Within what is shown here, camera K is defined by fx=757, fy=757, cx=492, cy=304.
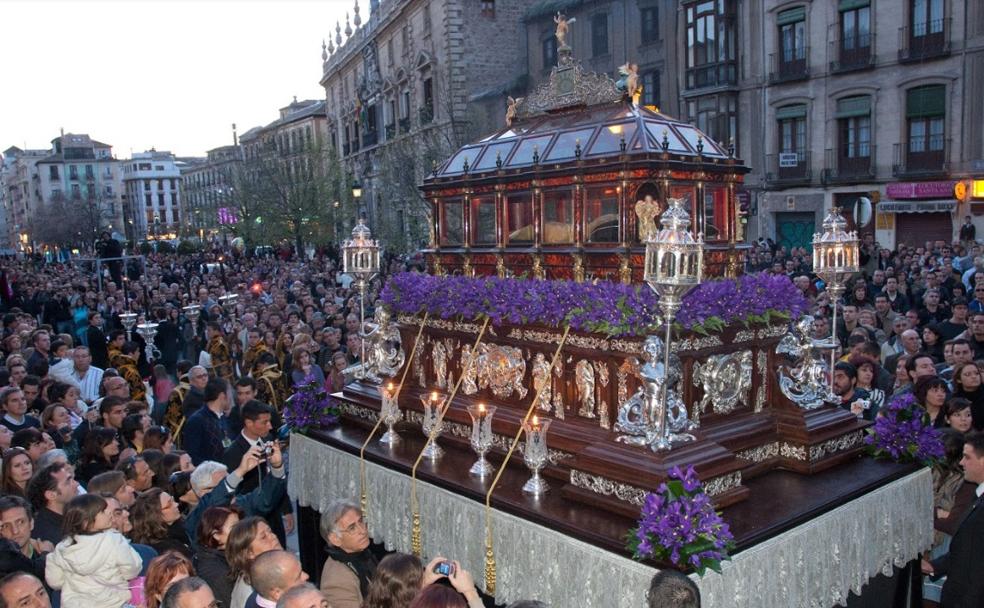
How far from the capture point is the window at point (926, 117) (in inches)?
953

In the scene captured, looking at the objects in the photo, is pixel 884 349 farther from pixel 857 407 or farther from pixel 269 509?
pixel 269 509

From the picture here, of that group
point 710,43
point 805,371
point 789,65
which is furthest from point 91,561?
point 710,43

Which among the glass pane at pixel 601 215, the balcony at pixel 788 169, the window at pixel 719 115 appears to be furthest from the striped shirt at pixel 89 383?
the balcony at pixel 788 169

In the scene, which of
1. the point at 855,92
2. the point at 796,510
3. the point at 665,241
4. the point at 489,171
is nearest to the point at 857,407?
the point at 796,510

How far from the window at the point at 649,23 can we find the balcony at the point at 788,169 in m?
7.12

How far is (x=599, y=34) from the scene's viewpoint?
3231 centimetres

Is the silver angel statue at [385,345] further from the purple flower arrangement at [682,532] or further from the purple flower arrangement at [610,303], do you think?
the purple flower arrangement at [682,532]

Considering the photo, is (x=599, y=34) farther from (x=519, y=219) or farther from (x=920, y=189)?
(x=519, y=219)

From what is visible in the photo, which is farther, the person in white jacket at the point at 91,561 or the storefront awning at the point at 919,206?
the storefront awning at the point at 919,206

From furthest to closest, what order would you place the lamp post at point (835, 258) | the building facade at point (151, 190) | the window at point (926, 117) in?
the building facade at point (151, 190), the window at point (926, 117), the lamp post at point (835, 258)

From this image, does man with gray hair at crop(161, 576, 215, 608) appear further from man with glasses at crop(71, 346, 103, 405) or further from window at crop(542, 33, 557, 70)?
window at crop(542, 33, 557, 70)

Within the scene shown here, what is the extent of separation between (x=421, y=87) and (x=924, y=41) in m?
21.7

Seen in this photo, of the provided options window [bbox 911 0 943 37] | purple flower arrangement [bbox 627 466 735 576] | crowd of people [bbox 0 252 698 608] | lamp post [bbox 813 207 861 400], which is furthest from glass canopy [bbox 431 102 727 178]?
window [bbox 911 0 943 37]

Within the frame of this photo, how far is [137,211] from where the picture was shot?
4331 inches
